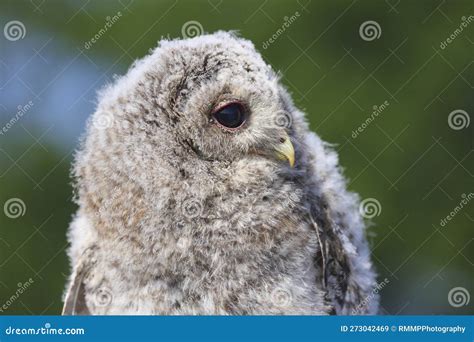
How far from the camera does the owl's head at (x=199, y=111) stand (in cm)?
221

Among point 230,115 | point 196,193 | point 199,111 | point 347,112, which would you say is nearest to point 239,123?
point 230,115

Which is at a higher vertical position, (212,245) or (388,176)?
(388,176)

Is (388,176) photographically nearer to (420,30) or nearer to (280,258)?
(420,30)

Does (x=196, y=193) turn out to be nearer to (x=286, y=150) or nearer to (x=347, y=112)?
(x=286, y=150)

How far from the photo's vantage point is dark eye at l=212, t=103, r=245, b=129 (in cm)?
223

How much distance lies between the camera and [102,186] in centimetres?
227

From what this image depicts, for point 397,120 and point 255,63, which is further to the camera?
point 397,120

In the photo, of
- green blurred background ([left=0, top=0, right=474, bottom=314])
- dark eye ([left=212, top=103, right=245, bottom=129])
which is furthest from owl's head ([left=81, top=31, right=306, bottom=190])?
green blurred background ([left=0, top=0, right=474, bottom=314])

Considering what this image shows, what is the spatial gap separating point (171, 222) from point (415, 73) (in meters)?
3.45

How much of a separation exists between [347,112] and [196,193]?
2.70 m

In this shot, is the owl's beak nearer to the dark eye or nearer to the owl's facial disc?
the owl's facial disc

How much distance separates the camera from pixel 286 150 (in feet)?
7.49
